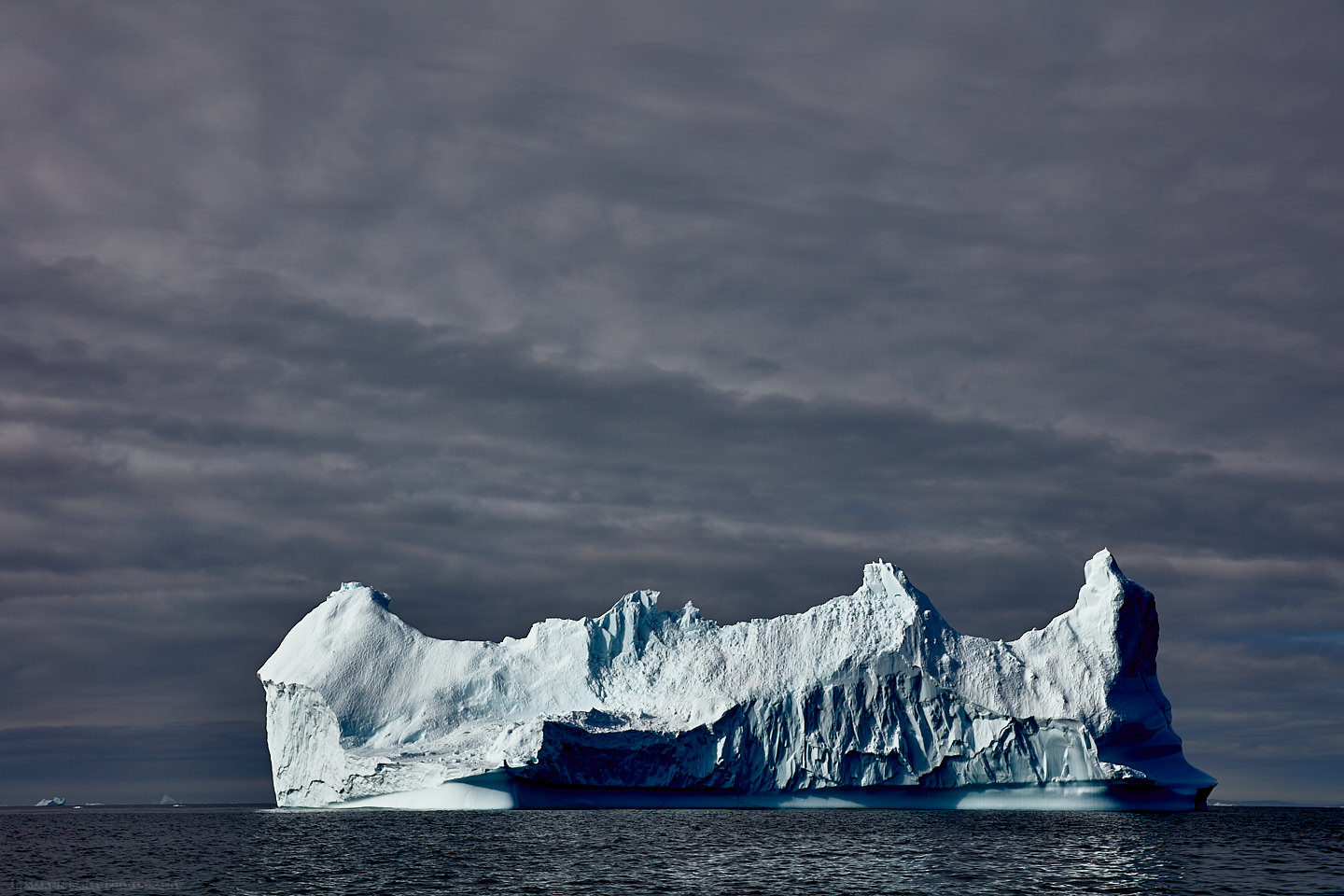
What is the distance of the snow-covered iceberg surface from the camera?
46.5m

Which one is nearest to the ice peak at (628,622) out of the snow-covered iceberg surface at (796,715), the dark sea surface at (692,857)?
the snow-covered iceberg surface at (796,715)

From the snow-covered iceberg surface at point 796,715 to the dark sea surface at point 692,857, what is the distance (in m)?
1.52

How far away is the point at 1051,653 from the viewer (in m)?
47.8

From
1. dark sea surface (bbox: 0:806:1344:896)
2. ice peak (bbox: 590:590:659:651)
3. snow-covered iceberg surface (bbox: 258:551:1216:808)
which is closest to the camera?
dark sea surface (bbox: 0:806:1344:896)

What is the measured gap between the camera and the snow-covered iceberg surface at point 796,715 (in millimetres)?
Result: 46500

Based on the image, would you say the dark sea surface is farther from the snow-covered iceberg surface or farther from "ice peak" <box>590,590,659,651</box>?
"ice peak" <box>590,590,659,651</box>

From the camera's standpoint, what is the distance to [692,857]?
2945cm

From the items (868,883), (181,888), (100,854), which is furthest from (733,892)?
(100,854)

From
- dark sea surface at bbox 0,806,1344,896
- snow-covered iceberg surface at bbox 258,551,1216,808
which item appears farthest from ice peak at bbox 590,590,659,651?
dark sea surface at bbox 0,806,1344,896

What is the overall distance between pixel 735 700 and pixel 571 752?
6538 mm

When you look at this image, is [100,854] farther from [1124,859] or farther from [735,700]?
[1124,859]

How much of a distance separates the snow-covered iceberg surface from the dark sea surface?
1.52 meters

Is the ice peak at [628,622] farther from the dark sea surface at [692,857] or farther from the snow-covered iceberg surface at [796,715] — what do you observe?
the dark sea surface at [692,857]

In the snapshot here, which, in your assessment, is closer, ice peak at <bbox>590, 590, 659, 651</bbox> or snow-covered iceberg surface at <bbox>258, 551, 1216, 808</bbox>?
snow-covered iceberg surface at <bbox>258, 551, 1216, 808</bbox>
